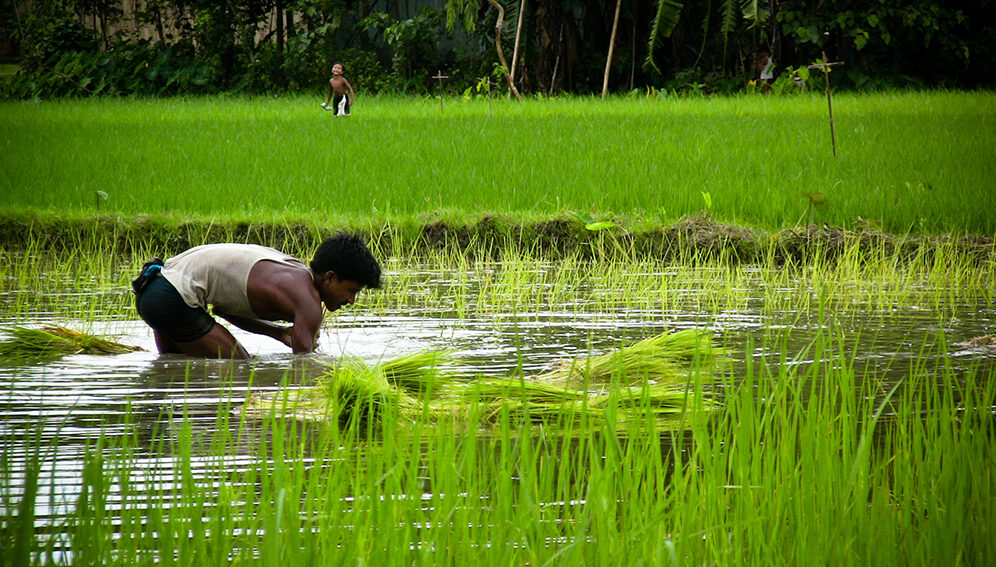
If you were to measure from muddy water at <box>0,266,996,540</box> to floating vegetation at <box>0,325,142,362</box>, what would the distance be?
0.07m

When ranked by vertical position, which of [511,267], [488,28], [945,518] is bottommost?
[511,267]

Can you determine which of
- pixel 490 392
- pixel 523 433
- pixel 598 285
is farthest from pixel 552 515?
pixel 598 285

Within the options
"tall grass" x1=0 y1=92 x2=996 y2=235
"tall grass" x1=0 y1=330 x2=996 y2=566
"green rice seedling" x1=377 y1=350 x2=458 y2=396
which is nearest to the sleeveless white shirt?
"green rice seedling" x1=377 y1=350 x2=458 y2=396

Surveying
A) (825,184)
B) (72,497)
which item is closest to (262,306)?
(72,497)

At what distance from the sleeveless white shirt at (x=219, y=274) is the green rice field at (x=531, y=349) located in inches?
10.4

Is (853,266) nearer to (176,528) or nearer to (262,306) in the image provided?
(262,306)

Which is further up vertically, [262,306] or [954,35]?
[954,35]

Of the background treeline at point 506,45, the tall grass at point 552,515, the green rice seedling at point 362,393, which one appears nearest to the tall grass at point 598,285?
the green rice seedling at point 362,393

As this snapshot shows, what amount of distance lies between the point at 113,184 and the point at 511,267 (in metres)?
3.95

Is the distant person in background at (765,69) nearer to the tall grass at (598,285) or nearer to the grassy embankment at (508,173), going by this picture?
the grassy embankment at (508,173)

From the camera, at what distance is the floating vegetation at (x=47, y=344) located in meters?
3.96

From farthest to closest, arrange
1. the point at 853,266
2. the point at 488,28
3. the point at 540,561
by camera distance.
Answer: the point at 488,28 → the point at 853,266 → the point at 540,561

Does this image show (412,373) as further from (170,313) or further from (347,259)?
(170,313)

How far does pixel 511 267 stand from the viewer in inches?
234
